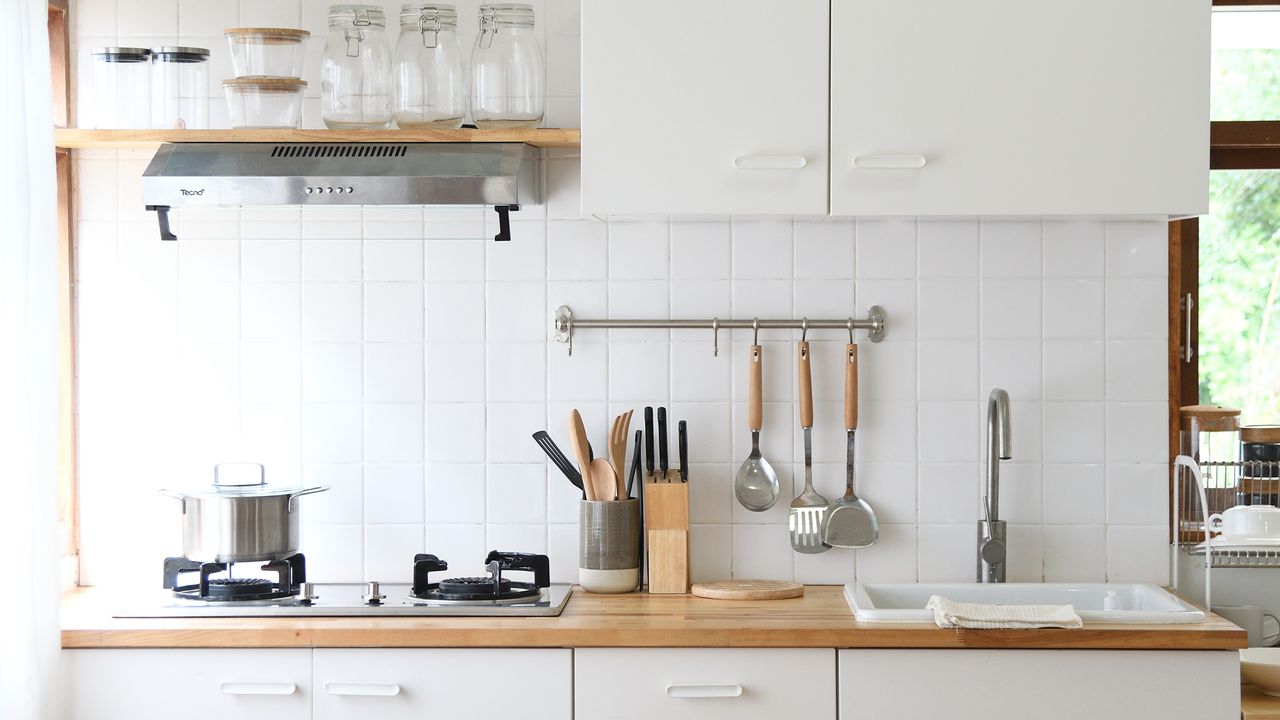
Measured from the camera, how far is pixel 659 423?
2.59 metres

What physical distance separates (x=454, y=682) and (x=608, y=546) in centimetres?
47

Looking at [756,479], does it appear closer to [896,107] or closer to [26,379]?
[896,107]

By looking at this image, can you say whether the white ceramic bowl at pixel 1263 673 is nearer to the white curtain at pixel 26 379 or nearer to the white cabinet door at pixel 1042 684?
the white cabinet door at pixel 1042 684

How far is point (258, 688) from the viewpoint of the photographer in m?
2.23

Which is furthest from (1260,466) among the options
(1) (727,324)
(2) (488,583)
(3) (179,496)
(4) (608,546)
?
(3) (179,496)

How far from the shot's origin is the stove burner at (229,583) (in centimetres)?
242

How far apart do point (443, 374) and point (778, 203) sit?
2.91 feet

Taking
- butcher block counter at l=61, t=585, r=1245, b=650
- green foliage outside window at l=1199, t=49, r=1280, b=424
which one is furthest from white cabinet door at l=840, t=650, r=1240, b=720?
green foliage outside window at l=1199, t=49, r=1280, b=424

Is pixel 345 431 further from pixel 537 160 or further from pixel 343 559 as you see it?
pixel 537 160

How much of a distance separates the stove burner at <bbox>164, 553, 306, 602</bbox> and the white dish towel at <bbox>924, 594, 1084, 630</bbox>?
1.32 m

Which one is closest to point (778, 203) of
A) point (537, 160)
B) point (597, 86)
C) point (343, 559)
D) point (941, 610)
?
point (597, 86)

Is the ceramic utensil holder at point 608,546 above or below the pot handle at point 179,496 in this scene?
below

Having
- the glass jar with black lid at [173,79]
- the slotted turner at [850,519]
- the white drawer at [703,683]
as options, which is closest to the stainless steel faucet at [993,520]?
the slotted turner at [850,519]

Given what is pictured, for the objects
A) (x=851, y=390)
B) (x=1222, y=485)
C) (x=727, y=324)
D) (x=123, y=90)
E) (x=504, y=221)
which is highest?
(x=123, y=90)
